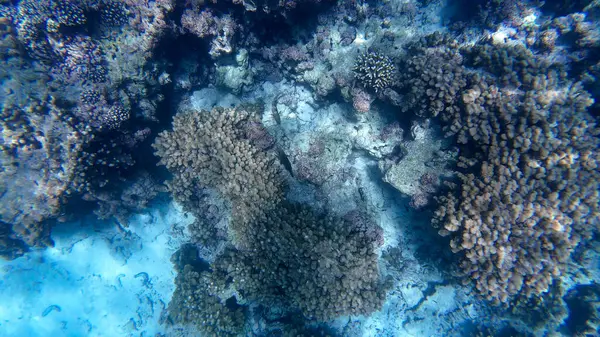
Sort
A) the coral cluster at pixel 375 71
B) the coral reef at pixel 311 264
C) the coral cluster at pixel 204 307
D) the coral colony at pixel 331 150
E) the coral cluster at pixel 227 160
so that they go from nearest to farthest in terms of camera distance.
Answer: the coral colony at pixel 331 150 < the coral reef at pixel 311 264 < the coral cluster at pixel 227 160 < the coral cluster at pixel 375 71 < the coral cluster at pixel 204 307

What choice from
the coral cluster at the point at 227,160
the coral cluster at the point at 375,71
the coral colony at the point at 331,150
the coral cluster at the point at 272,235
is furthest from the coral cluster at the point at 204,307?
the coral cluster at the point at 375,71

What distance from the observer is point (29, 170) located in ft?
21.2

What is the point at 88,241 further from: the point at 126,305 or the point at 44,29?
the point at 44,29

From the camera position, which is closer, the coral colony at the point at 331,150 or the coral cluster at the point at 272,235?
the coral colony at the point at 331,150

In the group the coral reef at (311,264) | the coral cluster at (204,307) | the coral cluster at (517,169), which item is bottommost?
the coral cluster at (204,307)

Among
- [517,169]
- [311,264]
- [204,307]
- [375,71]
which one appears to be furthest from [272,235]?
[517,169]

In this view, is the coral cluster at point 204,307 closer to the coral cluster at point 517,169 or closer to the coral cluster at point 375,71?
the coral cluster at point 517,169

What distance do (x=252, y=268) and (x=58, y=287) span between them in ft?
26.5

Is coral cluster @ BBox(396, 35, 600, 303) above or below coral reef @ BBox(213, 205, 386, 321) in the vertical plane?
above

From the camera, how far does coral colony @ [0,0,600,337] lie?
527 cm

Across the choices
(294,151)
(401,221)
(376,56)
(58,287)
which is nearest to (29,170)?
(58,287)

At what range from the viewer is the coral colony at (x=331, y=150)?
17.3 feet

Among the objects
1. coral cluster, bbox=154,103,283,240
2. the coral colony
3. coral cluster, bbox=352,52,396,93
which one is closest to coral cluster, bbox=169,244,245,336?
the coral colony

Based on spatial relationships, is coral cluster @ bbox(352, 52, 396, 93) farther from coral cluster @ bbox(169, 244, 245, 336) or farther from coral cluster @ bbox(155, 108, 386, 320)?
coral cluster @ bbox(169, 244, 245, 336)
